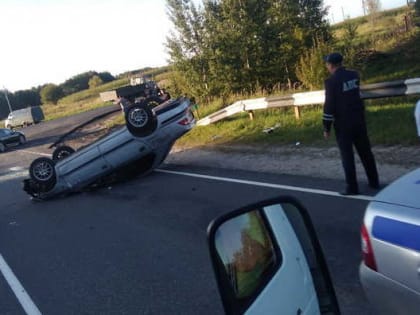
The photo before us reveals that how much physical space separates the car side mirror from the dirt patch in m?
5.10

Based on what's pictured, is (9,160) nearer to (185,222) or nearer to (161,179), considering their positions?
(161,179)

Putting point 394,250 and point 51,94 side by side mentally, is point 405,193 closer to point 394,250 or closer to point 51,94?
point 394,250

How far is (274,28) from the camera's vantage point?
76.3 ft

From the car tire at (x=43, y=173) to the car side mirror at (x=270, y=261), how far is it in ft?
30.3

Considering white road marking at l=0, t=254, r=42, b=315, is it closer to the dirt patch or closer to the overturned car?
the overturned car

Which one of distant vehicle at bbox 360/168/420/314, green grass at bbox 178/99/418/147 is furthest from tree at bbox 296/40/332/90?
distant vehicle at bbox 360/168/420/314

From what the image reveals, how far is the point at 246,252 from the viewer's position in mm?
2102

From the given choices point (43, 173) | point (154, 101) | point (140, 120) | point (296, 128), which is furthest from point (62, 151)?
point (296, 128)

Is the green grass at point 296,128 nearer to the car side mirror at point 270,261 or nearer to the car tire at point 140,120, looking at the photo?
the car tire at point 140,120

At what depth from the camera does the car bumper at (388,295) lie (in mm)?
2402

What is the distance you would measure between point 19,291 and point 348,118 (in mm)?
4632

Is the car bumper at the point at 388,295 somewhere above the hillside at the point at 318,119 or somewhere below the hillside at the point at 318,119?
above

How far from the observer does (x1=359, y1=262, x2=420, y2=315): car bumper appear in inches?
94.6

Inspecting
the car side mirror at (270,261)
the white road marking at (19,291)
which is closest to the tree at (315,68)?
the white road marking at (19,291)
